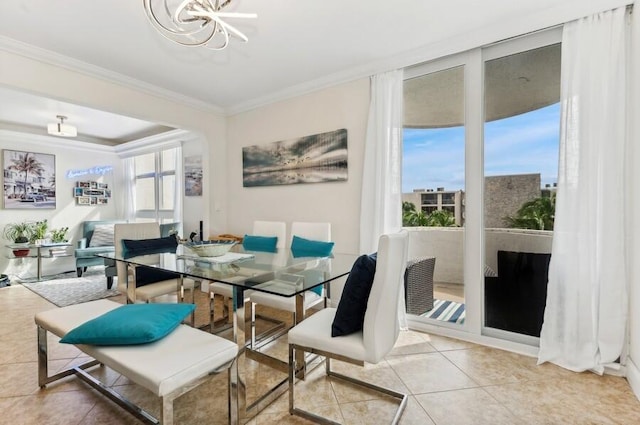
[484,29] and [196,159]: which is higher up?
[484,29]

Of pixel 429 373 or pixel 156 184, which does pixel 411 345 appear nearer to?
pixel 429 373

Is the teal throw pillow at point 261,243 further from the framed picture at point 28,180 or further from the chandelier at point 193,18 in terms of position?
the framed picture at point 28,180

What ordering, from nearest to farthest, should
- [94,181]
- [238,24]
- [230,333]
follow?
[238,24] → [230,333] → [94,181]

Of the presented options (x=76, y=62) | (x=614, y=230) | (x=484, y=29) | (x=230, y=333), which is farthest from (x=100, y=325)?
(x=484, y=29)

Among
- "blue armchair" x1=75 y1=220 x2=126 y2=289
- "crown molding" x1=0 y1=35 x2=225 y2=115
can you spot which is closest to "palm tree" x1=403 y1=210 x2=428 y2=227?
"crown molding" x1=0 y1=35 x2=225 y2=115

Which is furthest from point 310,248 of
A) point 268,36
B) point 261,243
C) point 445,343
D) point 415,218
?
point 268,36

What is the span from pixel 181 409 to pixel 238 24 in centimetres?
272

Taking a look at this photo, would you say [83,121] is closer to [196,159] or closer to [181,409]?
[196,159]

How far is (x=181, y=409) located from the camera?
173 cm

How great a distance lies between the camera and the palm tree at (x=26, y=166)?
5.11 meters

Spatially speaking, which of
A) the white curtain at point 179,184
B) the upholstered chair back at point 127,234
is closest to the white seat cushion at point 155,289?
the upholstered chair back at point 127,234

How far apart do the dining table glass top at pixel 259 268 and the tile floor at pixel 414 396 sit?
2.37 feet

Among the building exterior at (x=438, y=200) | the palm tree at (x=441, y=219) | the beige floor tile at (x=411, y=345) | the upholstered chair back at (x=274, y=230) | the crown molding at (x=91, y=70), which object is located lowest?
the beige floor tile at (x=411, y=345)

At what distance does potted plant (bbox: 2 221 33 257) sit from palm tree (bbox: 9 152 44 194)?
596mm
